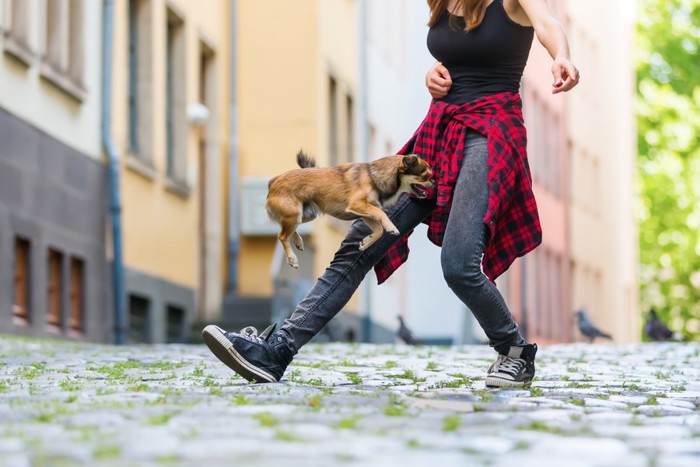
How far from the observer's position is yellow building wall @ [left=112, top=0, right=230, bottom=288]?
2327cm

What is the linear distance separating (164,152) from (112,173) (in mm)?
2900

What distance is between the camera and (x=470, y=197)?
8641 mm

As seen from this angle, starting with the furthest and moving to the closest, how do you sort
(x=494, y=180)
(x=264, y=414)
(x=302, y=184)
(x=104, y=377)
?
(x=104, y=377) < (x=302, y=184) < (x=494, y=180) < (x=264, y=414)

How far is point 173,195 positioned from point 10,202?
6.40 meters

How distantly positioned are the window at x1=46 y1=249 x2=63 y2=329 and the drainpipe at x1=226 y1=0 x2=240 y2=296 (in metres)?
6.87

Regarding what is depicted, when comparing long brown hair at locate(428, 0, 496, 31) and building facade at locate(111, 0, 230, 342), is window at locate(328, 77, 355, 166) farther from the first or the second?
long brown hair at locate(428, 0, 496, 31)

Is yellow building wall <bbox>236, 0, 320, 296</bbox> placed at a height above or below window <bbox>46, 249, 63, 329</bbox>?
above

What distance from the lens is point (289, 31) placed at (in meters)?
28.9

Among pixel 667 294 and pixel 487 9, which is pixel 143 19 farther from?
pixel 667 294

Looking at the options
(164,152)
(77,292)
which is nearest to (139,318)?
(77,292)

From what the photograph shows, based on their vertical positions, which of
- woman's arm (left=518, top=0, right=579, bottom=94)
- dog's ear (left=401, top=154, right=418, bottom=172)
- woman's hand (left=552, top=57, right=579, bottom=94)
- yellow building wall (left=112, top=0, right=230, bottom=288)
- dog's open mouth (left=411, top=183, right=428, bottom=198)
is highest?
yellow building wall (left=112, top=0, right=230, bottom=288)

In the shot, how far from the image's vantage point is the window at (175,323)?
83.7ft

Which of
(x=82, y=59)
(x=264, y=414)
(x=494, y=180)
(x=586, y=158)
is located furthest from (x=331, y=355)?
(x=586, y=158)

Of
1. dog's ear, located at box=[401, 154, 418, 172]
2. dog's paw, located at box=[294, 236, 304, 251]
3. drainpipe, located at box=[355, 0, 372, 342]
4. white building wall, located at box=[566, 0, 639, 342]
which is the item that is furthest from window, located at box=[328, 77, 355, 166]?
dog's ear, located at box=[401, 154, 418, 172]
